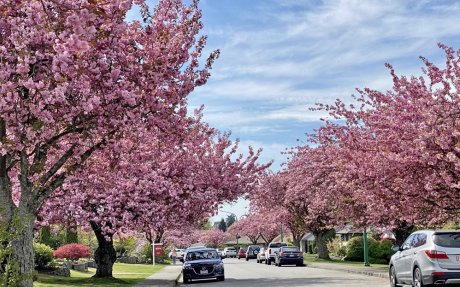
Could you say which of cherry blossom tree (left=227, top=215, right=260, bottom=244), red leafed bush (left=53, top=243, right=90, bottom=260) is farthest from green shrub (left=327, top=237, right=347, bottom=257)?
red leafed bush (left=53, top=243, right=90, bottom=260)

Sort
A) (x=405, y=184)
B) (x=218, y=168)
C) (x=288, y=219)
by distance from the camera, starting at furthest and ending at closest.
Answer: (x=288, y=219) < (x=218, y=168) < (x=405, y=184)

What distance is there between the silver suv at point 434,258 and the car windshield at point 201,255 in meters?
14.4

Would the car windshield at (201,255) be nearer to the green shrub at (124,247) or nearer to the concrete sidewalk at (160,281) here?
the concrete sidewalk at (160,281)

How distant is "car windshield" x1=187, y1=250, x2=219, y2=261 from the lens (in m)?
29.8

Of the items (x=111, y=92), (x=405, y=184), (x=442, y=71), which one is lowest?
(x=405, y=184)

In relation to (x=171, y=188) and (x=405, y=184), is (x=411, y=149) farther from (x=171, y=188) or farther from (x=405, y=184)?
(x=171, y=188)

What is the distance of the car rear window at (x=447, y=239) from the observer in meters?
15.2

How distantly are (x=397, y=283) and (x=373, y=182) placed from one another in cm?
475

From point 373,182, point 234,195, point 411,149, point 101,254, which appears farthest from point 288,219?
point 411,149

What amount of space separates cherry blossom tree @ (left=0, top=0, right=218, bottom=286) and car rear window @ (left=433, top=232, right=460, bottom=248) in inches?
279

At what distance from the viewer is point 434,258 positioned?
15.0 meters

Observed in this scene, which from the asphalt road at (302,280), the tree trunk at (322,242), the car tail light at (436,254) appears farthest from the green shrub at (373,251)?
the car tail light at (436,254)

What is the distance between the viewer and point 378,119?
2150cm

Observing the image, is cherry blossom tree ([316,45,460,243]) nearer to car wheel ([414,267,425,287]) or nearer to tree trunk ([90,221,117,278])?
car wheel ([414,267,425,287])
